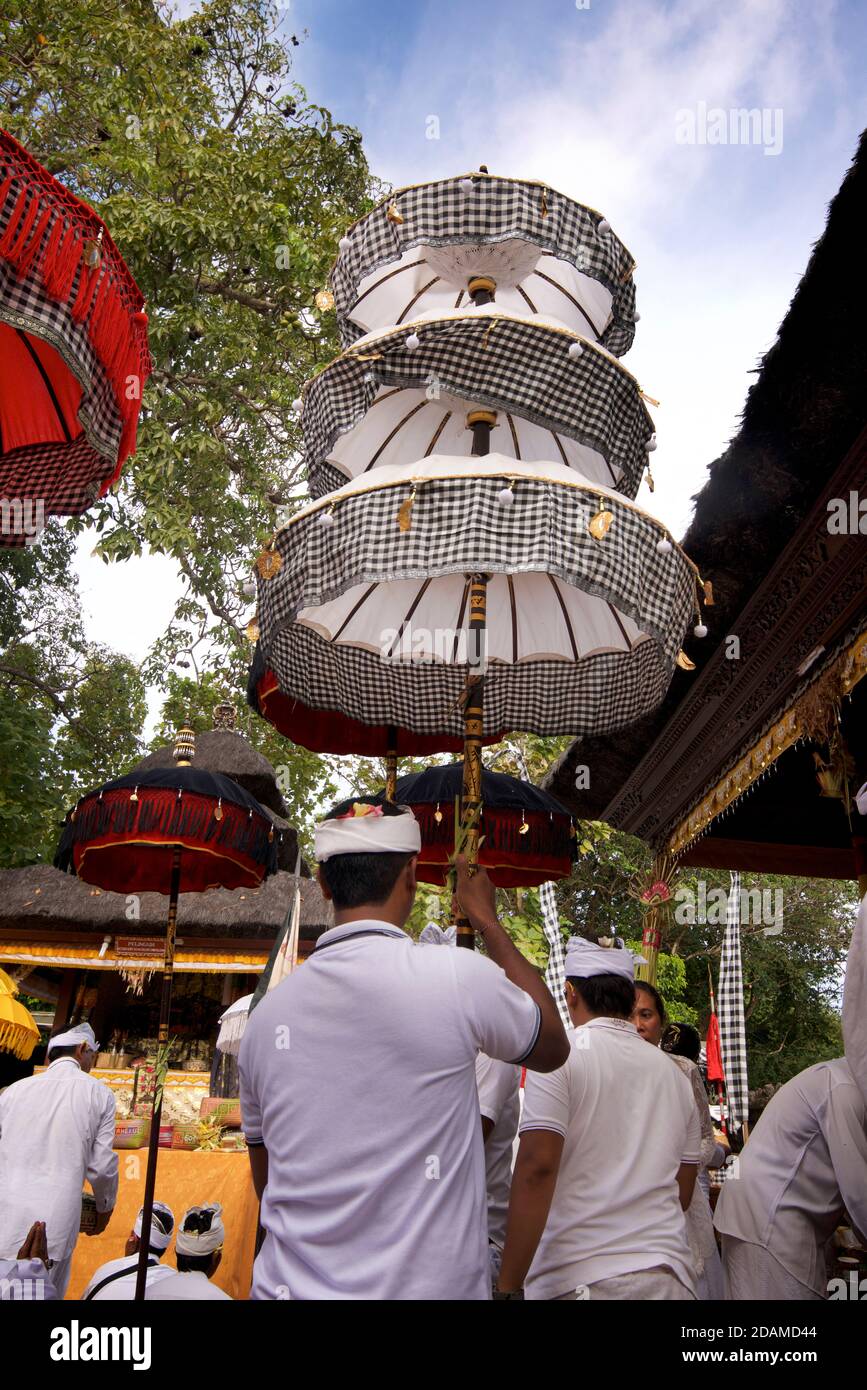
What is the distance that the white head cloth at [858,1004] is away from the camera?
231 cm

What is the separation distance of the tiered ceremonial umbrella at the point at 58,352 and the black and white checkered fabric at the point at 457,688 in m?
1.09

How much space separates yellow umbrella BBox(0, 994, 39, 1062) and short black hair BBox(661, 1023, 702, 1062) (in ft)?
12.4

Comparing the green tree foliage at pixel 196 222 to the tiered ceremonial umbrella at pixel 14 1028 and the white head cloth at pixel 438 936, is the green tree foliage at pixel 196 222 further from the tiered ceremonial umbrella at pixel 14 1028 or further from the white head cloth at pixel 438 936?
the white head cloth at pixel 438 936

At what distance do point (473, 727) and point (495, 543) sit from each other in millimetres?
644

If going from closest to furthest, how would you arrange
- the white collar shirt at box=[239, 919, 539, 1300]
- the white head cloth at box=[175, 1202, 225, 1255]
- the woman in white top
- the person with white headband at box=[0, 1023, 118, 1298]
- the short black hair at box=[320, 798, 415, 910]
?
the white collar shirt at box=[239, 919, 539, 1300], the short black hair at box=[320, 798, 415, 910], the woman in white top, the white head cloth at box=[175, 1202, 225, 1255], the person with white headband at box=[0, 1023, 118, 1298]

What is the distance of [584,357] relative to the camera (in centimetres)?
280

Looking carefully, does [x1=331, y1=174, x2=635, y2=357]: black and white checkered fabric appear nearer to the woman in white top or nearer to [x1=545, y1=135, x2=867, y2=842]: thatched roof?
[x1=545, y1=135, x2=867, y2=842]: thatched roof

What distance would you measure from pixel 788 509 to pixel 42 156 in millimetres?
10680

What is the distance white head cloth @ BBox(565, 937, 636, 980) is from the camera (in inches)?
112

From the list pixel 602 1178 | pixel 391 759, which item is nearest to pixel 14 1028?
pixel 391 759

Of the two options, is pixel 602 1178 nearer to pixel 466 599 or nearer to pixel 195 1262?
pixel 466 599

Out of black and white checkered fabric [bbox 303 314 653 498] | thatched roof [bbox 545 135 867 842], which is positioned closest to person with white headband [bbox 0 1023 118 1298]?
thatched roof [bbox 545 135 867 842]
